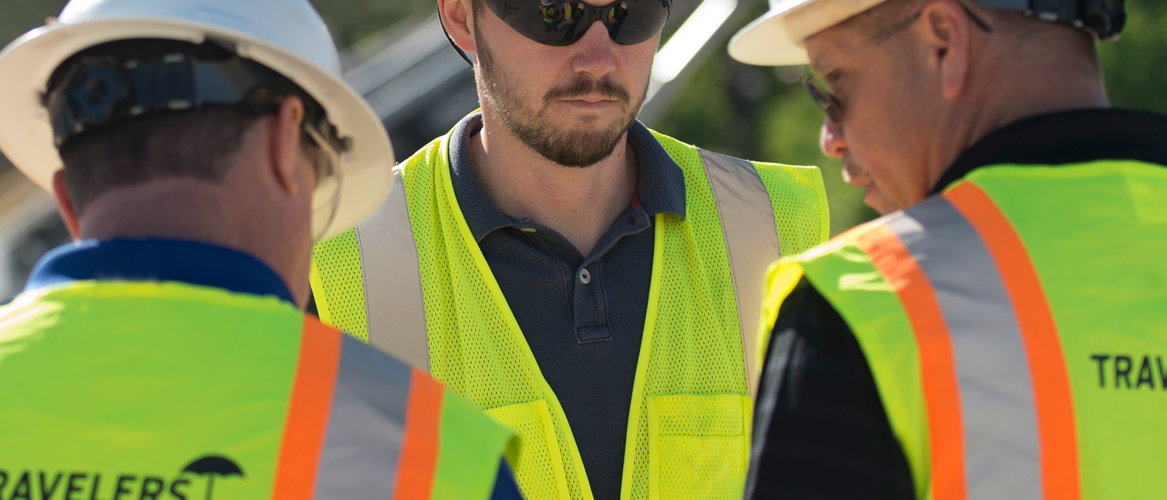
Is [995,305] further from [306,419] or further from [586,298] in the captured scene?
[586,298]

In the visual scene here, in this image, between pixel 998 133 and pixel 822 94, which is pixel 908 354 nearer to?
pixel 998 133

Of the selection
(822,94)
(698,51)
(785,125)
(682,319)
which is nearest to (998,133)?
(822,94)

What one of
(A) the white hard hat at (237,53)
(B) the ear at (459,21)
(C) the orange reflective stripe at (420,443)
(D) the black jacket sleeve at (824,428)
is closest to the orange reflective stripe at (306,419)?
(C) the orange reflective stripe at (420,443)

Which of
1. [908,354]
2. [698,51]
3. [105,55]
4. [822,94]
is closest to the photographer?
[908,354]

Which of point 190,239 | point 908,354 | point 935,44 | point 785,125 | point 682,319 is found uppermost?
point 935,44

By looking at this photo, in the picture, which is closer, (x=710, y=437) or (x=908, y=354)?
(x=908, y=354)

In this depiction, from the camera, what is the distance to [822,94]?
204 cm

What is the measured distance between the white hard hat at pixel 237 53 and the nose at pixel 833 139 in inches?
35.0

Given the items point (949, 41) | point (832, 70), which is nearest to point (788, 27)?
point (832, 70)

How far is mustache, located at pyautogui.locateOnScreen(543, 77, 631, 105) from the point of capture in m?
2.91

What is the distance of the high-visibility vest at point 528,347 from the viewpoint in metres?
2.59

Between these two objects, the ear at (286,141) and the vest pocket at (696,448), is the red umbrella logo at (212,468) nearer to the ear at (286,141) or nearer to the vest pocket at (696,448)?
the ear at (286,141)

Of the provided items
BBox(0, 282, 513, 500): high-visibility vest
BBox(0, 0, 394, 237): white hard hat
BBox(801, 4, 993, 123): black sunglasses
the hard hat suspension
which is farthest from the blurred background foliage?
BBox(0, 282, 513, 500): high-visibility vest

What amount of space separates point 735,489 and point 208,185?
1619 millimetres
